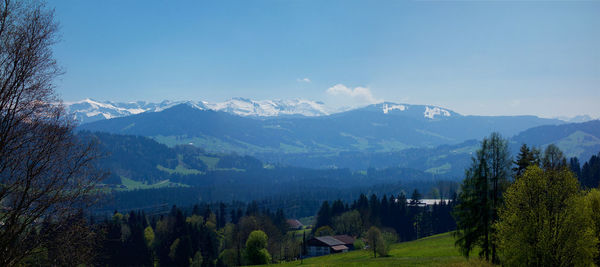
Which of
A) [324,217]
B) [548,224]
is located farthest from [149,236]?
[548,224]

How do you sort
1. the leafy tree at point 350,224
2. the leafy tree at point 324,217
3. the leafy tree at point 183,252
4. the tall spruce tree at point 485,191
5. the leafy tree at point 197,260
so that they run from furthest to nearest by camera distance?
the leafy tree at point 324,217 → the leafy tree at point 350,224 → the leafy tree at point 183,252 → the leafy tree at point 197,260 → the tall spruce tree at point 485,191

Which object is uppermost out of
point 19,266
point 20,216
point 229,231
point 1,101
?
A: point 1,101

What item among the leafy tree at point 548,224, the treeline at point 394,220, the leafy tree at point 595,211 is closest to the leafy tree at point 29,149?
the leafy tree at point 548,224

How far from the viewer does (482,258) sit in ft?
122

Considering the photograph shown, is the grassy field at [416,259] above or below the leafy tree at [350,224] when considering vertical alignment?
above

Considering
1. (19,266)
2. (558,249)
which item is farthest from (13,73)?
(558,249)

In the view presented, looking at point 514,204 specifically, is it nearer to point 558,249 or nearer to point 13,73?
point 558,249

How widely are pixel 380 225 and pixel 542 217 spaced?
91.4 metres

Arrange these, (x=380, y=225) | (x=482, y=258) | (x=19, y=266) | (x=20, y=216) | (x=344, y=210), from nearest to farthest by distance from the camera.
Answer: (x=20, y=216)
(x=19, y=266)
(x=482, y=258)
(x=380, y=225)
(x=344, y=210)

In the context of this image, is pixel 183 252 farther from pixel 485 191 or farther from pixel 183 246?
pixel 485 191

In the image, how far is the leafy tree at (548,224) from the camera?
26.0 m

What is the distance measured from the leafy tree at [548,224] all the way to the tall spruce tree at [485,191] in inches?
352

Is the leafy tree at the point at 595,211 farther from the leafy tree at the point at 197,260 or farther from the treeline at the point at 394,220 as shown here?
the treeline at the point at 394,220

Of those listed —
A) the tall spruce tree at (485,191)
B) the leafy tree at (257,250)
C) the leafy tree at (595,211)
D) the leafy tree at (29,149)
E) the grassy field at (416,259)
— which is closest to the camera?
the leafy tree at (29,149)
